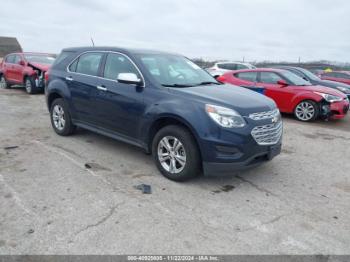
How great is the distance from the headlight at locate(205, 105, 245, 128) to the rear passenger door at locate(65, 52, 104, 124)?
90.9 inches

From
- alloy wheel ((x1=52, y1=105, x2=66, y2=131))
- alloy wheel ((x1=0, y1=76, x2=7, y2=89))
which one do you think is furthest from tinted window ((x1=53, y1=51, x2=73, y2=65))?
alloy wheel ((x1=0, y1=76, x2=7, y2=89))

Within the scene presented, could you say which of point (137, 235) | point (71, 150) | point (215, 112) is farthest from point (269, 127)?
point (71, 150)

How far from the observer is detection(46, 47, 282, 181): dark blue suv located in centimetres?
406

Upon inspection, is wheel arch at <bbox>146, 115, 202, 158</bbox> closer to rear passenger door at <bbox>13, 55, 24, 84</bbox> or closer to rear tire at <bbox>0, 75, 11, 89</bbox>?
rear passenger door at <bbox>13, 55, 24, 84</bbox>

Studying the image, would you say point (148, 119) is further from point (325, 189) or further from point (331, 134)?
point (331, 134)

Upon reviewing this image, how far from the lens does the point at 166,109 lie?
437 centimetres

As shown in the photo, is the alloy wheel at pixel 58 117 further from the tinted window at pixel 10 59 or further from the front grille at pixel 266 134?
the tinted window at pixel 10 59

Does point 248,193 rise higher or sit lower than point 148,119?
lower

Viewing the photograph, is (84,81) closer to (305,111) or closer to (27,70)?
(305,111)

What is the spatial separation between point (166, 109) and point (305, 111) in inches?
249

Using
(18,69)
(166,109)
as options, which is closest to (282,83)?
(166,109)

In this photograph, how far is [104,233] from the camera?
3.15 m

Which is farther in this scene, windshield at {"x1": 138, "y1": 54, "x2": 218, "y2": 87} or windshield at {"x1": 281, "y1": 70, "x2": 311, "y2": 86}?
windshield at {"x1": 281, "y1": 70, "x2": 311, "y2": 86}

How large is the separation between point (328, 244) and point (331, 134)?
5287 mm
